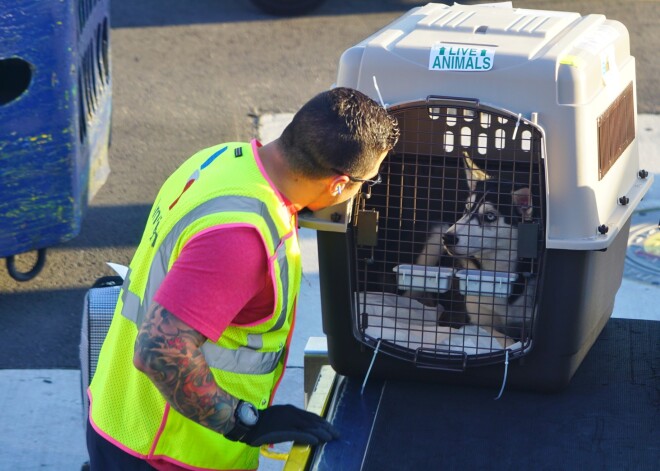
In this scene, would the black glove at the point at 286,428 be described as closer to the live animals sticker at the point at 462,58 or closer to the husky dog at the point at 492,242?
the husky dog at the point at 492,242

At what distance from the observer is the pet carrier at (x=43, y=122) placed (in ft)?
12.7

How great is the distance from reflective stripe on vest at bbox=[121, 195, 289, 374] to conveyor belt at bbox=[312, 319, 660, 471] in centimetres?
33

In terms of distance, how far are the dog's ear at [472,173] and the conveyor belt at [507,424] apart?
0.59 meters

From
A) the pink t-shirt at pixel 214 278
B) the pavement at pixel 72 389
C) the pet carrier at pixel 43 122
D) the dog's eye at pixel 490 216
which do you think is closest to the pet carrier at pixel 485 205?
the dog's eye at pixel 490 216

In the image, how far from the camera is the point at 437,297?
2.82 metres

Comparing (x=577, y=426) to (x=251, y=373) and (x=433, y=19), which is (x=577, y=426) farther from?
(x=433, y=19)

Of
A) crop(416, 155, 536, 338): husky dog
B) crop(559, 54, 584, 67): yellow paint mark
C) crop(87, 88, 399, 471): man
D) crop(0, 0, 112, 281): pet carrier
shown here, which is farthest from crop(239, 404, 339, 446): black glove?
crop(0, 0, 112, 281): pet carrier

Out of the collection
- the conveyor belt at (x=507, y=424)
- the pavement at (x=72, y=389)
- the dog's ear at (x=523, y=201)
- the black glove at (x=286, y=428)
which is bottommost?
the pavement at (x=72, y=389)

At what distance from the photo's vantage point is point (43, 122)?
4.02 metres

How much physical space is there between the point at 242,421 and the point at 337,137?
2.24 ft

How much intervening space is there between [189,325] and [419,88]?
3.00 feet

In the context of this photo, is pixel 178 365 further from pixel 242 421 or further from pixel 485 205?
pixel 485 205

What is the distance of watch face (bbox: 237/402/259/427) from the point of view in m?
2.29

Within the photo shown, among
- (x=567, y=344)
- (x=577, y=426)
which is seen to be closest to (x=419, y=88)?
(x=567, y=344)
